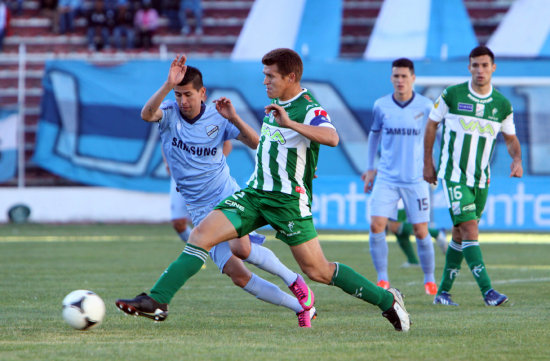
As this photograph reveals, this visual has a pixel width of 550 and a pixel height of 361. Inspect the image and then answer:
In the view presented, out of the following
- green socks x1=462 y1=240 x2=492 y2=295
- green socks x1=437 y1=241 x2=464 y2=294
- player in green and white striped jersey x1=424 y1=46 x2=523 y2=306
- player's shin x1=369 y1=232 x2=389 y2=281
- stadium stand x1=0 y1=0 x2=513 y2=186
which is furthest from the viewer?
stadium stand x1=0 y1=0 x2=513 y2=186

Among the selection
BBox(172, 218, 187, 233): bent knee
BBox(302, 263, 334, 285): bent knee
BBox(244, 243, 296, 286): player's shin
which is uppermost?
BBox(302, 263, 334, 285): bent knee

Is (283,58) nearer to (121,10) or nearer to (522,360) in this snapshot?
(522,360)

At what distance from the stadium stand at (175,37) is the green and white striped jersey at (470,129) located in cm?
1839

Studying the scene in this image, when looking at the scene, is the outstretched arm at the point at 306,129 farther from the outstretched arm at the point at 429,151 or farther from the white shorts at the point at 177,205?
the white shorts at the point at 177,205

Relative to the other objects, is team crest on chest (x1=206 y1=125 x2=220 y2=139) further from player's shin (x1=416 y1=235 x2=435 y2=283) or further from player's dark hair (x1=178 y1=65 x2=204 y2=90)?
player's shin (x1=416 y1=235 x2=435 y2=283)

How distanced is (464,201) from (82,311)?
3747 mm

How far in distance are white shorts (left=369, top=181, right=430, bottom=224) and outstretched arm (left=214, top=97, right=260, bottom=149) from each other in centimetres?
299

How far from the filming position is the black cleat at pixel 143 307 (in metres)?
5.95

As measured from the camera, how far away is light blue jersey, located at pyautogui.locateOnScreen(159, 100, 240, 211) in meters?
7.37

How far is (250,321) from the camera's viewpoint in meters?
7.24

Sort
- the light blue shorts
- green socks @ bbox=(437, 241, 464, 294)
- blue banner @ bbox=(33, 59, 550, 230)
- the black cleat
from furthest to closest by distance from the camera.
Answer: blue banner @ bbox=(33, 59, 550, 230), green socks @ bbox=(437, 241, 464, 294), the light blue shorts, the black cleat

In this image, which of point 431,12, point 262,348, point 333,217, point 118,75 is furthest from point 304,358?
point 431,12

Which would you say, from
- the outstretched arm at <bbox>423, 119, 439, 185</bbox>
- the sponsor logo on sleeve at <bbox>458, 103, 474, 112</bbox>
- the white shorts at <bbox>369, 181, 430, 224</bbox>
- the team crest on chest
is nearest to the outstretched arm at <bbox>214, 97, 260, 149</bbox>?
the team crest on chest

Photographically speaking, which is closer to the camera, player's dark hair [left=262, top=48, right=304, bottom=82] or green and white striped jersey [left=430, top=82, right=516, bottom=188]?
player's dark hair [left=262, top=48, right=304, bottom=82]
